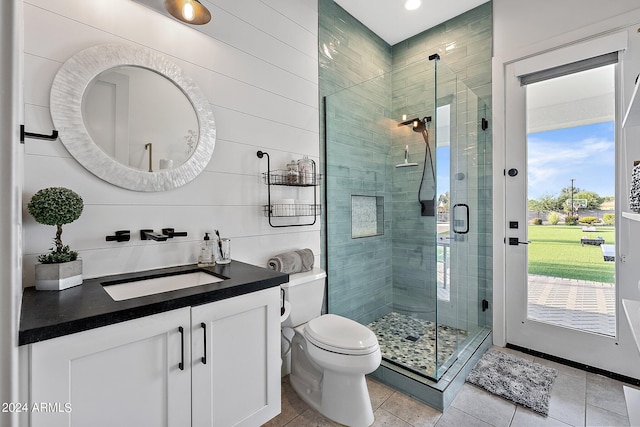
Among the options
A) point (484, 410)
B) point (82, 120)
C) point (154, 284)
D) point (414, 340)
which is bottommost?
point (484, 410)

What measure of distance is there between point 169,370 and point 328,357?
→ 0.82 m

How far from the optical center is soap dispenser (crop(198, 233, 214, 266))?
5.26ft

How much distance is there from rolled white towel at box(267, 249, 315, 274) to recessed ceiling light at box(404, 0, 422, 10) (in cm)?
227

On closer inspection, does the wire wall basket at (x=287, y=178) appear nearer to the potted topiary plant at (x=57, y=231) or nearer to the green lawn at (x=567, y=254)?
the potted topiary plant at (x=57, y=231)

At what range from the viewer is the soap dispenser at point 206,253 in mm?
1604

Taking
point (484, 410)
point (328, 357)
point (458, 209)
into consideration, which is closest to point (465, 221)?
point (458, 209)

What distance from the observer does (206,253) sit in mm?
1617

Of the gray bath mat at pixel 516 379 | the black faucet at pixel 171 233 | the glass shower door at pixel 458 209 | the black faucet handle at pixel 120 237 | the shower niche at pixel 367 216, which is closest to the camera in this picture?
the black faucet handle at pixel 120 237

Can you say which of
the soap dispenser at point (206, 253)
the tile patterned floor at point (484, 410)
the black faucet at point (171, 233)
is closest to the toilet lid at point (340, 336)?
the tile patterned floor at point (484, 410)

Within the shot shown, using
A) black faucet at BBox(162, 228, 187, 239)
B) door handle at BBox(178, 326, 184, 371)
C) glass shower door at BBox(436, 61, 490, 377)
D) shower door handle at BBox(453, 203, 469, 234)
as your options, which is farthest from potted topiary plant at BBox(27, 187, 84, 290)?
shower door handle at BBox(453, 203, 469, 234)

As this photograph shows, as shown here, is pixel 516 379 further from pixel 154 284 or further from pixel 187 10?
pixel 187 10

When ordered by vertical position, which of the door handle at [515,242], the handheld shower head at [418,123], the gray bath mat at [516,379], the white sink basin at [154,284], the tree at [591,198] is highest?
the handheld shower head at [418,123]

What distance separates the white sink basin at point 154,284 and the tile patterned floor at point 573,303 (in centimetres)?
249

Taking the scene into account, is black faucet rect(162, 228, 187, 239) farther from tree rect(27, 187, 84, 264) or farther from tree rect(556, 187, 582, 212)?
tree rect(556, 187, 582, 212)
